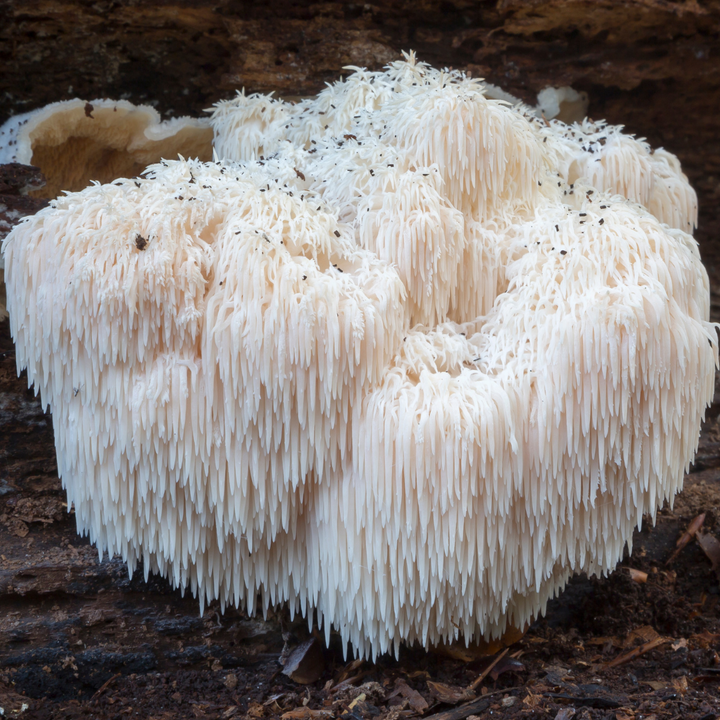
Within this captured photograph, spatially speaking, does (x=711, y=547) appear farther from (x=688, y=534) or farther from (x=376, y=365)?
(x=376, y=365)

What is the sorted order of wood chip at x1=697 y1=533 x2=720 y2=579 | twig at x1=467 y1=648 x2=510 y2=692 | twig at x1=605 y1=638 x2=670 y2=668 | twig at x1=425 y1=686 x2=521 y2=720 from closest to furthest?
twig at x1=425 y1=686 x2=521 y2=720, twig at x1=467 y1=648 x2=510 y2=692, twig at x1=605 y1=638 x2=670 y2=668, wood chip at x1=697 y1=533 x2=720 y2=579

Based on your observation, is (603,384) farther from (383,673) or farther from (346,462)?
(383,673)

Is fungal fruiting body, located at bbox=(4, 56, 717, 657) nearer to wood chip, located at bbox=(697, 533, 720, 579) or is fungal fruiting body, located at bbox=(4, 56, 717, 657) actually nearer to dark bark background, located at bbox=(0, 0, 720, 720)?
dark bark background, located at bbox=(0, 0, 720, 720)

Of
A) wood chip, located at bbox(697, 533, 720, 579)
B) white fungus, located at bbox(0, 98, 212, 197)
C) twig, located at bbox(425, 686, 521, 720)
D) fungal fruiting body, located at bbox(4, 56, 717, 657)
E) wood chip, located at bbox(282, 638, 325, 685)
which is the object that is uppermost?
white fungus, located at bbox(0, 98, 212, 197)

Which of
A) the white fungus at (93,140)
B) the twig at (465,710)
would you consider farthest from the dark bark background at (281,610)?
the white fungus at (93,140)

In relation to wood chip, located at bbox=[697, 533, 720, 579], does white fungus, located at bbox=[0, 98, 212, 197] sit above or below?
above

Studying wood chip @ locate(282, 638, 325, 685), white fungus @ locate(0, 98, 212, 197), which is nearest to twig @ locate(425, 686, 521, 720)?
wood chip @ locate(282, 638, 325, 685)

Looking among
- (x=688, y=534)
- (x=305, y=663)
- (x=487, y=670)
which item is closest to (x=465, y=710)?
(x=487, y=670)
